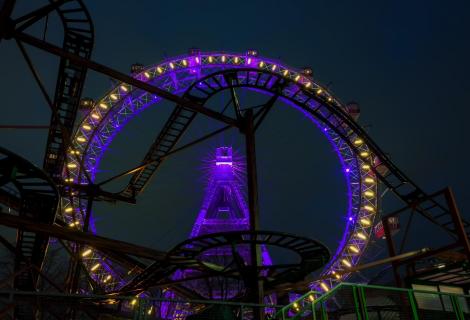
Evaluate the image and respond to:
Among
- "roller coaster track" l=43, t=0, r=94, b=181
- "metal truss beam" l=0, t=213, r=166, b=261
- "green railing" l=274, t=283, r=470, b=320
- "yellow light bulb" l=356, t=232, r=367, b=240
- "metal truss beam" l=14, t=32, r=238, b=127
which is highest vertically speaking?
"roller coaster track" l=43, t=0, r=94, b=181

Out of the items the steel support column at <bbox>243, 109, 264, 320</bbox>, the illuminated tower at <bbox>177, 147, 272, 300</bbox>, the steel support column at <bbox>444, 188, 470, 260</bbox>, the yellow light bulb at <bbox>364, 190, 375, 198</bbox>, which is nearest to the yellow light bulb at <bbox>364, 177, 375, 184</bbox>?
the yellow light bulb at <bbox>364, 190, 375, 198</bbox>

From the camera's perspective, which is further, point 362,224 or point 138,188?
point 362,224

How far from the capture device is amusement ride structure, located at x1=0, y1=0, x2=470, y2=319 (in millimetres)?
10188

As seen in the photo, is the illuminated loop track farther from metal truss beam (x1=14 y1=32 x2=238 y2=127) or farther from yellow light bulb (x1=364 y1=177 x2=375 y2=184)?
metal truss beam (x1=14 y1=32 x2=238 y2=127)

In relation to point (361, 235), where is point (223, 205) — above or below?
above

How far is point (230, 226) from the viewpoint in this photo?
94.3 feet

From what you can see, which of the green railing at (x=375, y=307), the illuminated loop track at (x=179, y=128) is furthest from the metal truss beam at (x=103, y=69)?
the illuminated loop track at (x=179, y=128)

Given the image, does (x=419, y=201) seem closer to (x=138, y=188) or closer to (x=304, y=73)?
(x=138, y=188)

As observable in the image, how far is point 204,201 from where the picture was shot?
92.1 ft

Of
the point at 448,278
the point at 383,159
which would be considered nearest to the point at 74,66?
the point at 383,159

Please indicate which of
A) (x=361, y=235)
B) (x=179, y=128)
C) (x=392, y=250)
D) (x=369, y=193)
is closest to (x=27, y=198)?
(x=179, y=128)

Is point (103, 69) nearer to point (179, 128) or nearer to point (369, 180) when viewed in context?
point (179, 128)

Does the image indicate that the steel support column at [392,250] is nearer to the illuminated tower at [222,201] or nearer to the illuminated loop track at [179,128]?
the illuminated loop track at [179,128]

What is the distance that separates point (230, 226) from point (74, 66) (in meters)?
18.5
